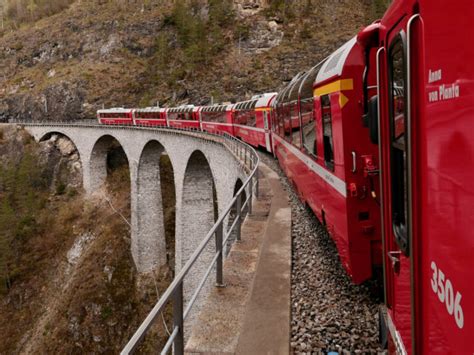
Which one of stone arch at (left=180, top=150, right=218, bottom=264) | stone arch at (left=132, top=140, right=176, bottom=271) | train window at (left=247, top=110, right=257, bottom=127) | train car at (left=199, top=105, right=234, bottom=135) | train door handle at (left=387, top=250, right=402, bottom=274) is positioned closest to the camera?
train door handle at (left=387, top=250, right=402, bottom=274)

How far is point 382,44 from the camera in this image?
297 centimetres

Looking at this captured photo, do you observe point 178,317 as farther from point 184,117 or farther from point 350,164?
point 184,117

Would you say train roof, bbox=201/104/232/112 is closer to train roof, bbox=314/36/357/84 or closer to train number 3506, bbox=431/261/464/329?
train roof, bbox=314/36/357/84

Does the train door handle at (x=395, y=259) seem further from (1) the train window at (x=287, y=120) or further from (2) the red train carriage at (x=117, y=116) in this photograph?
(2) the red train carriage at (x=117, y=116)

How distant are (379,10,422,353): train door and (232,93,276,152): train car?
1323 cm

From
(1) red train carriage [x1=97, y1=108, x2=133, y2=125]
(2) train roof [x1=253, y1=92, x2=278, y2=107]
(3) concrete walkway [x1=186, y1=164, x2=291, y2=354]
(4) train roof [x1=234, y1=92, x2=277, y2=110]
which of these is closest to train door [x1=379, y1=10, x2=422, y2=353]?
(3) concrete walkway [x1=186, y1=164, x2=291, y2=354]

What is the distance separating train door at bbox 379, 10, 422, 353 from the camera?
219cm

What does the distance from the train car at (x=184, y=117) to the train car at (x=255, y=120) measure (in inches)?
285

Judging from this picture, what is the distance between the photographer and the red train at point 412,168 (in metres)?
1.57

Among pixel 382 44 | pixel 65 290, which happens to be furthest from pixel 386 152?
pixel 65 290

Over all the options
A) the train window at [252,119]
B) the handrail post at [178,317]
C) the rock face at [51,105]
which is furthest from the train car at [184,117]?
the rock face at [51,105]

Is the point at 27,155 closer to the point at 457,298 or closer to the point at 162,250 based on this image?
the point at 162,250

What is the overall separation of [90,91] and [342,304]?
6357 cm

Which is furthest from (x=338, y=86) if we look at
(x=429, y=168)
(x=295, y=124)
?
(x=295, y=124)
